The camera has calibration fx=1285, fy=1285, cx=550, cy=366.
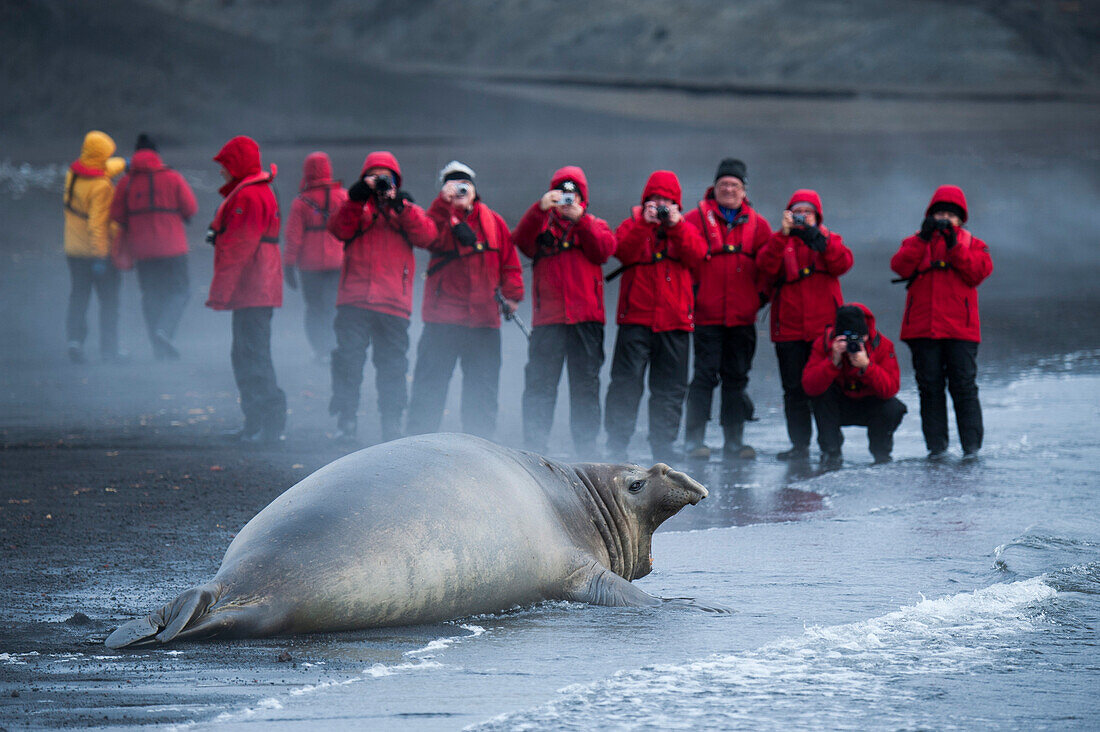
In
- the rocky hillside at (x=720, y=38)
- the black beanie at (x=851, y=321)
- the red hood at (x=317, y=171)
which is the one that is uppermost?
the rocky hillside at (x=720, y=38)

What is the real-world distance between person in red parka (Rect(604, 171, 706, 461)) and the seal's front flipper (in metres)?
3.60

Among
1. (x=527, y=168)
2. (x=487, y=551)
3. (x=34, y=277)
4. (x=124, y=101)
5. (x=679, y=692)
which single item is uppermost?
(x=124, y=101)

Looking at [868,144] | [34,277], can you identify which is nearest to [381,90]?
[868,144]

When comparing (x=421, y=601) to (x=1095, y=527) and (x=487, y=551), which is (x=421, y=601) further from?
(x=1095, y=527)

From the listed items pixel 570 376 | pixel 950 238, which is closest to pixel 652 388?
pixel 570 376

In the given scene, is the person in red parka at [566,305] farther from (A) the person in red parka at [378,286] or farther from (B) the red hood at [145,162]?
(B) the red hood at [145,162]

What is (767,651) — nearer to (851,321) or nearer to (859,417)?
(851,321)

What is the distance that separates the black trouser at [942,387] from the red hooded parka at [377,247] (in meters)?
3.41

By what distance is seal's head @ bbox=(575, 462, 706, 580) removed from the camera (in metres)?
5.56

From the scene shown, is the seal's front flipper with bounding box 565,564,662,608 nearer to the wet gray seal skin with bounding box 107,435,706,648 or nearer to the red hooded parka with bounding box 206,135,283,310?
the wet gray seal skin with bounding box 107,435,706,648

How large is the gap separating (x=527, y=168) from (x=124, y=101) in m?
12.7

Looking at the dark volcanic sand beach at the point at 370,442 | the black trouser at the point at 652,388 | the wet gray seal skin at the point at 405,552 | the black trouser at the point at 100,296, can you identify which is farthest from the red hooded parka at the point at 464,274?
the black trouser at the point at 100,296

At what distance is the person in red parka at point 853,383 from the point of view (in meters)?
8.21

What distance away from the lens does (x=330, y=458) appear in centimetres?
807
